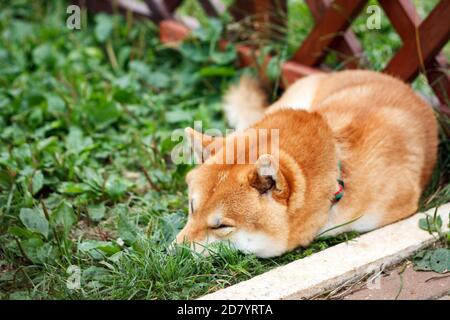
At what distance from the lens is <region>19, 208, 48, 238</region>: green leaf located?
3561 mm

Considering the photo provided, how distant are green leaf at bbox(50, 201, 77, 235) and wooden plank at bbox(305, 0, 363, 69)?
2348mm

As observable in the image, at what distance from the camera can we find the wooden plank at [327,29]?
4.57 meters

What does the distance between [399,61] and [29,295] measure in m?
2.84

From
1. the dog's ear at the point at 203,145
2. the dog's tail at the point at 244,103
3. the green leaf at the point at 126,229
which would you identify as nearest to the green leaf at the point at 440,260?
the dog's ear at the point at 203,145

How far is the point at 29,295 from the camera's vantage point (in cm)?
313

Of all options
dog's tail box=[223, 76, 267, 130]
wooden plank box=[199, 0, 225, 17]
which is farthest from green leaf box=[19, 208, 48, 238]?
wooden plank box=[199, 0, 225, 17]

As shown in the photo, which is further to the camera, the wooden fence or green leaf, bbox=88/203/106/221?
the wooden fence

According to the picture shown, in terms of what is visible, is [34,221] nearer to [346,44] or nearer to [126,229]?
[126,229]

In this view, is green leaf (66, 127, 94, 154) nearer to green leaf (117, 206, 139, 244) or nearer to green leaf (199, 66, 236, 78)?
green leaf (117, 206, 139, 244)

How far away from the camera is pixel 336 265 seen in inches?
128

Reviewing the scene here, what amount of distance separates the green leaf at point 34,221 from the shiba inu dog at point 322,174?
0.79 m

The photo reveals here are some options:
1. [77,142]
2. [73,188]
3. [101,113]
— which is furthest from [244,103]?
[73,188]
